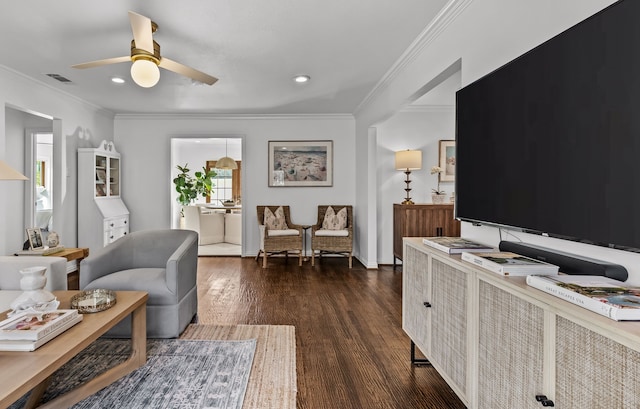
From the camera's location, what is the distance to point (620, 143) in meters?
1.05

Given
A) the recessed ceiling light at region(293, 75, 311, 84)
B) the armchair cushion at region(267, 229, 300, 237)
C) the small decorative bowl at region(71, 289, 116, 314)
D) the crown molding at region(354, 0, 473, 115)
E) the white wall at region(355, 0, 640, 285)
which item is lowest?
the small decorative bowl at region(71, 289, 116, 314)

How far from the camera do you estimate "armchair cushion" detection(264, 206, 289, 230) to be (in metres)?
5.98

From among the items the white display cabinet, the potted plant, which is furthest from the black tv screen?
the white display cabinet

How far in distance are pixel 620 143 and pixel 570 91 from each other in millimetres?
287

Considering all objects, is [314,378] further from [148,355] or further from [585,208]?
[585,208]

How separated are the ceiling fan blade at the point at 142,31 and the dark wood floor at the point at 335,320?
7.41 ft

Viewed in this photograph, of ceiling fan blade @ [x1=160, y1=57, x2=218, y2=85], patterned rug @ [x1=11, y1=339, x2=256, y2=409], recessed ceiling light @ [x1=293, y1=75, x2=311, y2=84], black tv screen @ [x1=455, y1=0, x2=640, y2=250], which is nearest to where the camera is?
black tv screen @ [x1=455, y1=0, x2=640, y2=250]

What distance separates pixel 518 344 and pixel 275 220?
5.00 metres

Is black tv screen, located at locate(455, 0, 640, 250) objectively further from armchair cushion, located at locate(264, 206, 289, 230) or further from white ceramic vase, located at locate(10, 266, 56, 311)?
armchair cushion, located at locate(264, 206, 289, 230)

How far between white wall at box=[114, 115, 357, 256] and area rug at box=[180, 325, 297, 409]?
3418mm

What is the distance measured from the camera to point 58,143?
4918 mm

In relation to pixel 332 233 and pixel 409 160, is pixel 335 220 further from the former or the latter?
pixel 409 160

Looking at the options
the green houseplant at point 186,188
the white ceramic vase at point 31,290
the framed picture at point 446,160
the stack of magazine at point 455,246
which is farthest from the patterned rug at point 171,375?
the green houseplant at point 186,188

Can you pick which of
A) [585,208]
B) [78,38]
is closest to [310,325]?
[585,208]
